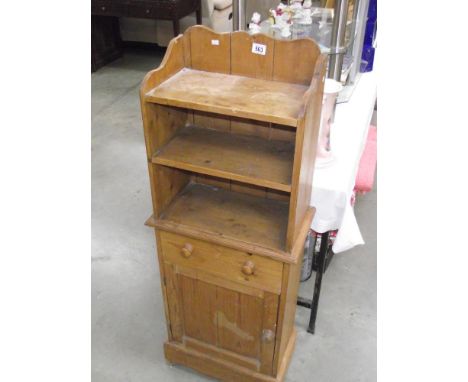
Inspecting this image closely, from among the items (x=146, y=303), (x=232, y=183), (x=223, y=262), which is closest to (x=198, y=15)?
(x=146, y=303)

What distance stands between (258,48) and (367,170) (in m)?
1.13

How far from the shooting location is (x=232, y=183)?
1.50m

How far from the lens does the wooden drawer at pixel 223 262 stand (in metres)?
1.33

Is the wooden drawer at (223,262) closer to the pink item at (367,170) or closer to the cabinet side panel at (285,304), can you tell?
the cabinet side panel at (285,304)

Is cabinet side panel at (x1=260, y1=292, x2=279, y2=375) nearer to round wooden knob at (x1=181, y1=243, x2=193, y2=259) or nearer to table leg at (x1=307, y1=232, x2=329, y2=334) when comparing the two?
round wooden knob at (x1=181, y1=243, x2=193, y2=259)

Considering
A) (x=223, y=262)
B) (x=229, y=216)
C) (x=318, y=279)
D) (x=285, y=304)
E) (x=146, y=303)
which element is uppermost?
(x=229, y=216)

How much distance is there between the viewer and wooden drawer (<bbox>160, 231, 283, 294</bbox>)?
52.2 inches

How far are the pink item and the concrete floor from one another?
523 mm

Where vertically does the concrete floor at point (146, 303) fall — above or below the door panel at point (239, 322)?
below

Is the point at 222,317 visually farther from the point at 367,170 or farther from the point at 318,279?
the point at 367,170

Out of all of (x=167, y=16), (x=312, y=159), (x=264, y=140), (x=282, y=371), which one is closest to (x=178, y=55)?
(x=264, y=140)

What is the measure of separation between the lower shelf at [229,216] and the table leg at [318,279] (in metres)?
0.38

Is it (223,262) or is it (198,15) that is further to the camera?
(198,15)

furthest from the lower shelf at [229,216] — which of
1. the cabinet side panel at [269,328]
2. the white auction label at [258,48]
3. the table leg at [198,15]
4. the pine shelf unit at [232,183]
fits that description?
the table leg at [198,15]
